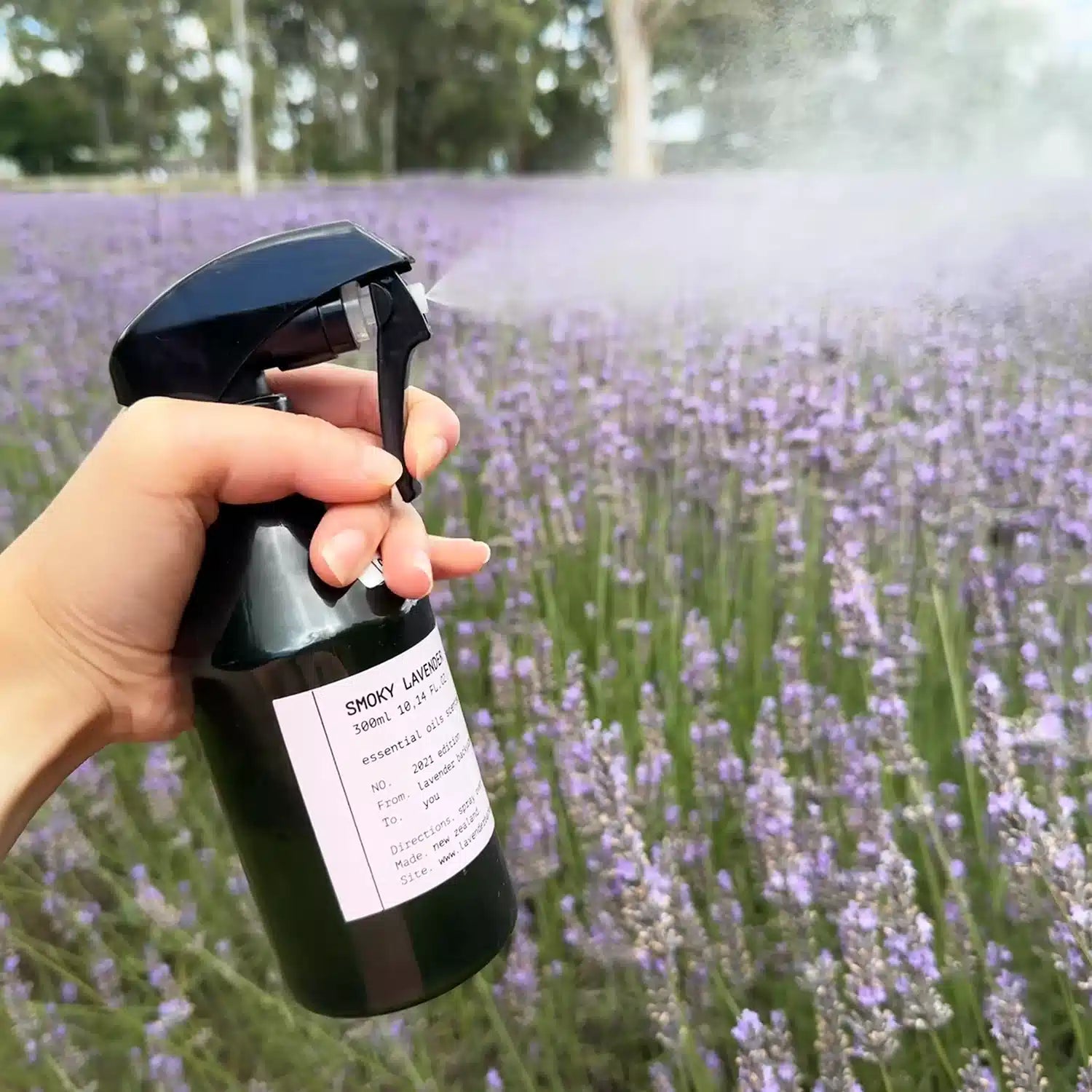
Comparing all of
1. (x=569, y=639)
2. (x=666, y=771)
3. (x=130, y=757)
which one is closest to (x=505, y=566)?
(x=569, y=639)

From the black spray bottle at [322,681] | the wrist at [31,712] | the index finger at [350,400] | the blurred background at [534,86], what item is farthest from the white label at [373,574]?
the blurred background at [534,86]

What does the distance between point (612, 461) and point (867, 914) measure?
0.44 metres

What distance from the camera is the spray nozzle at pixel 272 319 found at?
461mm

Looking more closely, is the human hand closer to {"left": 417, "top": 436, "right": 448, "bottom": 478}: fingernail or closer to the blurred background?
{"left": 417, "top": 436, "right": 448, "bottom": 478}: fingernail

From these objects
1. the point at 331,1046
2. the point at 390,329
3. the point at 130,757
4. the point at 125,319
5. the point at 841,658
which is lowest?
the point at 331,1046

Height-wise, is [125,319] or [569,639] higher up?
[125,319]

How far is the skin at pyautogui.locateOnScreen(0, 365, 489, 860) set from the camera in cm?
48

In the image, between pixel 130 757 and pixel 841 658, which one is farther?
pixel 130 757

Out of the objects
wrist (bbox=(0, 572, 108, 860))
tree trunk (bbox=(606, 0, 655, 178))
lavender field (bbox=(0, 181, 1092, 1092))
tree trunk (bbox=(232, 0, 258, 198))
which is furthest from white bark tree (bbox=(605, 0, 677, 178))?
wrist (bbox=(0, 572, 108, 860))

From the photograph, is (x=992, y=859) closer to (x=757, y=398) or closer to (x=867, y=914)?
(x=867, y=914)

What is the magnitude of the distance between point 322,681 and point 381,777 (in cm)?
6

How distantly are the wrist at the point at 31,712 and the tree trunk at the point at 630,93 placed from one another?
62 centimetres

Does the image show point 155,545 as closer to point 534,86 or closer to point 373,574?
point 373,574

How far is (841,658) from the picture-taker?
2.53 feet
